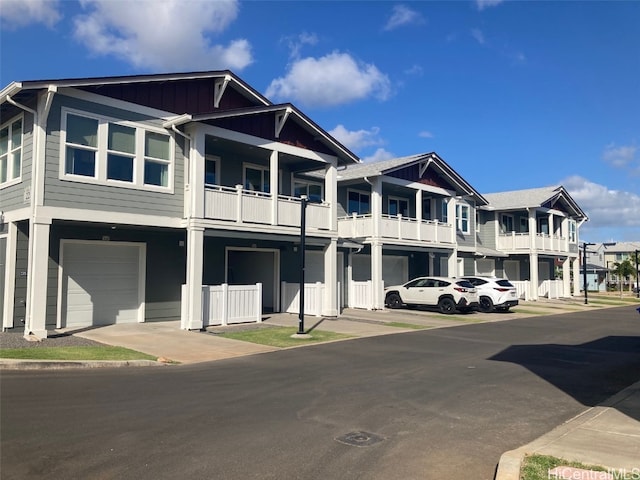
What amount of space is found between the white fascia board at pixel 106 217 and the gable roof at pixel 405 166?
34.7 ft

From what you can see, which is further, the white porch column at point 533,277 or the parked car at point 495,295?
the white porch column at point 533,277

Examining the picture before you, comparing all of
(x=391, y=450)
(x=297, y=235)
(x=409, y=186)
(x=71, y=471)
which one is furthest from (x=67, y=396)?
(x=409, y=186)

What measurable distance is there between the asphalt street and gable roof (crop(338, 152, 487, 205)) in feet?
44.0

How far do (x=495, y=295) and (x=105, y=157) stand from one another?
18176mm

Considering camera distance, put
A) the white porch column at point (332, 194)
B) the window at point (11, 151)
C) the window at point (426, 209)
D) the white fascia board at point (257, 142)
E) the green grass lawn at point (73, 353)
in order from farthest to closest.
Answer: the window at point (426, 209)
the white porch column at point (332, 194)
the white fascia board at point (257, 142)
the window at point (11, 151)
the green grass lawn at point (73, 353)

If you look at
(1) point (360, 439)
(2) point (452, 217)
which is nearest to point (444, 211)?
(2) point (452, 217)

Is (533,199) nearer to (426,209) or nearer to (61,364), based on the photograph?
(426,209)

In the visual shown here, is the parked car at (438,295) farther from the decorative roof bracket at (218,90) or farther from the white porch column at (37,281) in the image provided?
the white porch column at (37,281)

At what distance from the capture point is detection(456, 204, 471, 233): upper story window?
32834 mm

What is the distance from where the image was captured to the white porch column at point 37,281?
1290cm

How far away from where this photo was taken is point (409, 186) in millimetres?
26094

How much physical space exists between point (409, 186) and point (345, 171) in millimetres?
3288

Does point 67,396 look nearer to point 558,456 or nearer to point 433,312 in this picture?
point 558,456

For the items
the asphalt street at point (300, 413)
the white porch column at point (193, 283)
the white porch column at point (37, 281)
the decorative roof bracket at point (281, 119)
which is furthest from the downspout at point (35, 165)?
the decorative roof bracket at point (281, 119)
